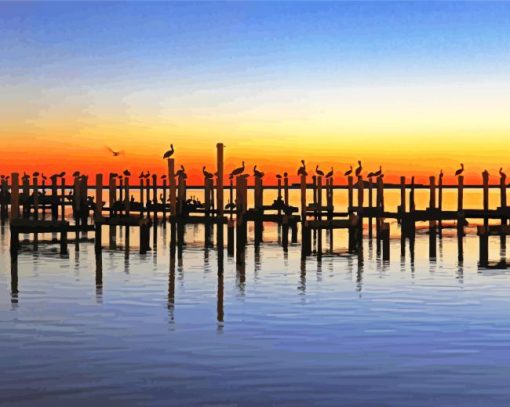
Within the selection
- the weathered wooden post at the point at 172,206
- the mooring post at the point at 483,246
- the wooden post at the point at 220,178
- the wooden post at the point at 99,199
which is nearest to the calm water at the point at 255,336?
the mooring post at the point at 483,246

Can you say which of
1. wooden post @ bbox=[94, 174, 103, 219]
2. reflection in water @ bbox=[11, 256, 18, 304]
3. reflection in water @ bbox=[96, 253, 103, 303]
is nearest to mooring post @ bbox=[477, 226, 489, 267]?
reflection in water @ bbox=[96, 253, 103, 303]

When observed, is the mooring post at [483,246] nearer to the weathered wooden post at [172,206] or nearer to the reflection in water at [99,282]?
the weathered wooden post at [172,206]

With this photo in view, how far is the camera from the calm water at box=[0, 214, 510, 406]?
13000 mm

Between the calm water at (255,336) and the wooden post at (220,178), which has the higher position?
the wooden post at (220,178)

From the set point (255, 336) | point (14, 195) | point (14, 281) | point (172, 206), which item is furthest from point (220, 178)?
point (255, 336)

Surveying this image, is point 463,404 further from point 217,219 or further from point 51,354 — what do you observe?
point 217,219

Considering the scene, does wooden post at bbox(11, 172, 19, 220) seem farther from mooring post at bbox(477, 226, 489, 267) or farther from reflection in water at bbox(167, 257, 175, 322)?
mooring post at bbox(477, 226, 489, 267)

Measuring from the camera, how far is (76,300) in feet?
74.9

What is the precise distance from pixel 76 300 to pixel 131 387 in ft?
32.7

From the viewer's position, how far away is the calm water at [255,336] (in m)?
13.0

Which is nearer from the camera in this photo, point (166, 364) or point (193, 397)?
point (193, 397)

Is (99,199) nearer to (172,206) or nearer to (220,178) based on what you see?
(172,206)

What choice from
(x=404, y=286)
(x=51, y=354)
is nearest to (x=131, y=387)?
(x=51, y=354)

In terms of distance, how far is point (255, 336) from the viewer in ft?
57.0
